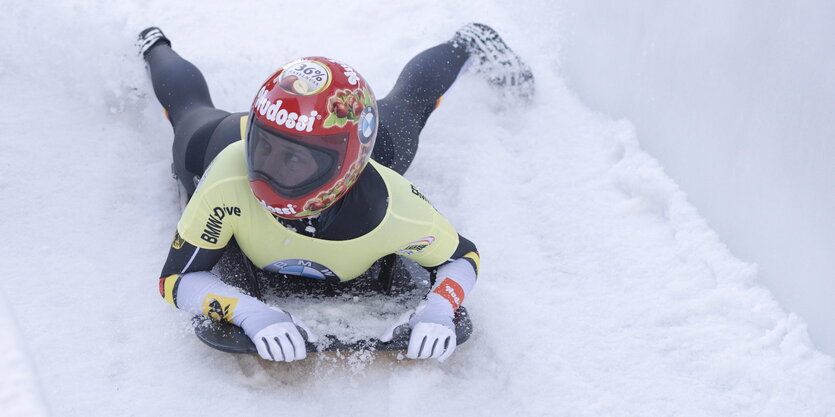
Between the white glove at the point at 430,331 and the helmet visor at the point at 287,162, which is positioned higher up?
the helmet visor at the point at 287,162

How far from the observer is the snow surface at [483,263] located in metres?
2.66

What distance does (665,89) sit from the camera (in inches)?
147

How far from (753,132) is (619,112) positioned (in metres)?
0.98

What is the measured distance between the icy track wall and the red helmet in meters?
1.56

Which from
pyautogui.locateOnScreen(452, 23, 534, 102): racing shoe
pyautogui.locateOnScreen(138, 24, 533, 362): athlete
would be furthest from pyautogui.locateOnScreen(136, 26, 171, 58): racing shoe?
pyautogui.locateOnScreen(452, 23, 534, 102): racing shoe

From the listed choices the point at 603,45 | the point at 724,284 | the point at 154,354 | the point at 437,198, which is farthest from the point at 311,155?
the point at 603,45

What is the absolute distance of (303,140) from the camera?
2398mm

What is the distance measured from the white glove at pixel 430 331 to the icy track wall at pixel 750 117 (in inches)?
48.7

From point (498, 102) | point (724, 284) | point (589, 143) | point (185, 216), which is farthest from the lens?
point (498, 102)

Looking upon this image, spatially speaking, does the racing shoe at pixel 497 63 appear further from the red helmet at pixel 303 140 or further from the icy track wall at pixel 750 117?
the red helmet at pixel 303 140

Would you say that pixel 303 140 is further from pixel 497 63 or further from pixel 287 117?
pixel 497 63

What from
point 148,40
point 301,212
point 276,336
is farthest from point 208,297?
point 148,40

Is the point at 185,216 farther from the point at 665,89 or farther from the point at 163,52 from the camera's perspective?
the point at 665,89

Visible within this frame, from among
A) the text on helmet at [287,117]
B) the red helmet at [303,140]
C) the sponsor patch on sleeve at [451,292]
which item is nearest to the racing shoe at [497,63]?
the sponsor patch on sleeve at [451,292]
